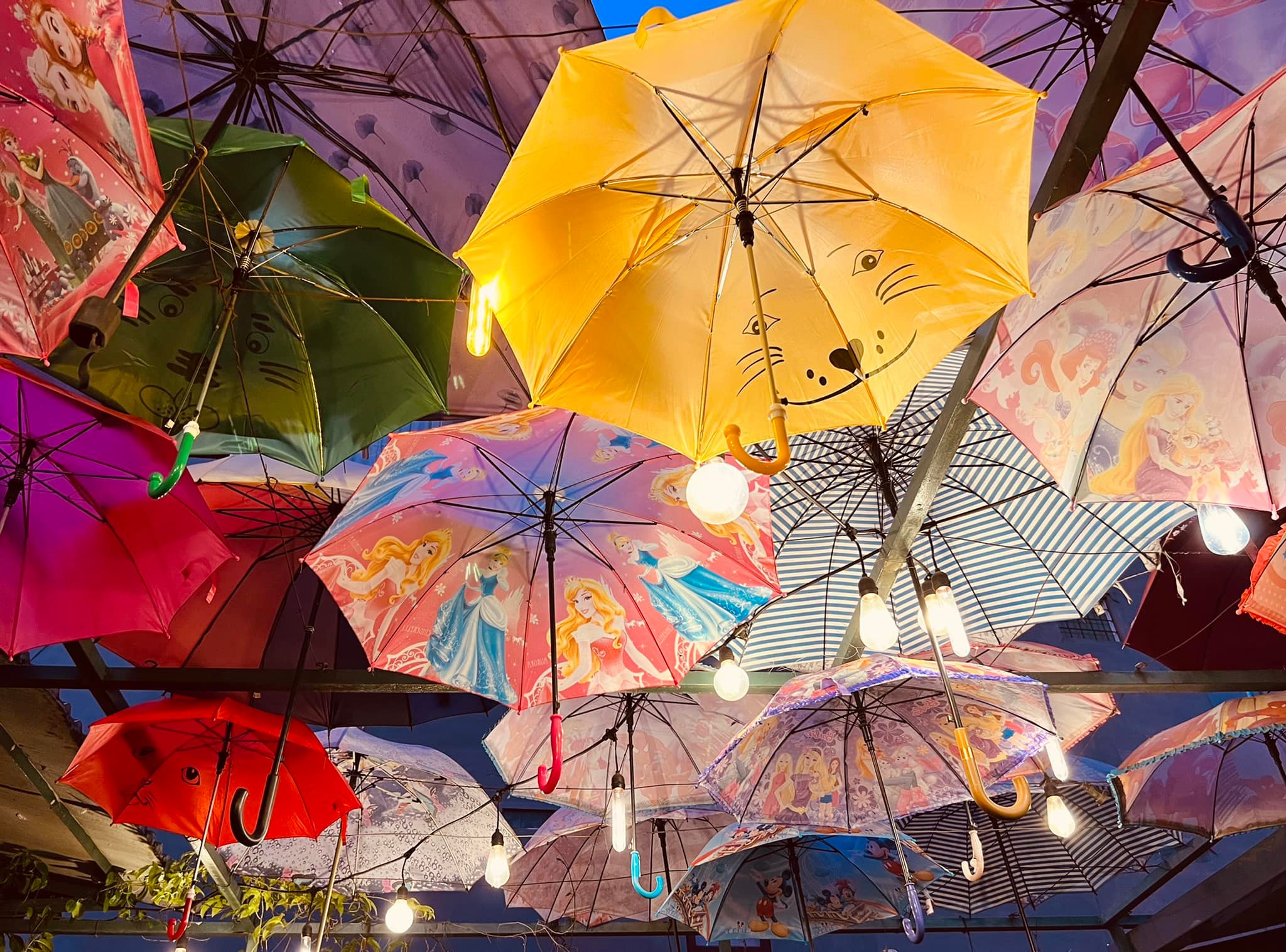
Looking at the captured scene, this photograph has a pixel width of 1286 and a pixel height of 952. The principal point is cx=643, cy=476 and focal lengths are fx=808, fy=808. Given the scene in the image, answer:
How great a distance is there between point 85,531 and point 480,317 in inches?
100.0

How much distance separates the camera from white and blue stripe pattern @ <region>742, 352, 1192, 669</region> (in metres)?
4.27

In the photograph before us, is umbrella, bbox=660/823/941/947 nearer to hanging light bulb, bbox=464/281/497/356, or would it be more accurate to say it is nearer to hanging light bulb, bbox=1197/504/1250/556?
hanging light bulb, bbox=1197/504/1250/556

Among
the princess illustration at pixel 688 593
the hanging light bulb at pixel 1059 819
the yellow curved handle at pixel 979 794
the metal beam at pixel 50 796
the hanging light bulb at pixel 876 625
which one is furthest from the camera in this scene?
the metal beam at pixel 50 796

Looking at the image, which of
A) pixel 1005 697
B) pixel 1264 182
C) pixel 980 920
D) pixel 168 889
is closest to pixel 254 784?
pixel 168 889

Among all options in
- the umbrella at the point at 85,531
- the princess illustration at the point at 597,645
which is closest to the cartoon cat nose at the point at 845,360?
the princess illustration at the point at 597,645

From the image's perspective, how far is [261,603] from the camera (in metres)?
4.85

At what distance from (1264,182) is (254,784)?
5640 millimetres

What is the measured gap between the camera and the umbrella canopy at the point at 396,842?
5.94 m

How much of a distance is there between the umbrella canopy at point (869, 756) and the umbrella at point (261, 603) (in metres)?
2.48

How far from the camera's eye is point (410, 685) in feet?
15.1

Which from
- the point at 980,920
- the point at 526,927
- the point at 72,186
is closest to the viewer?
the point at 72,186

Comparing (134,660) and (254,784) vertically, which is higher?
(134,660)

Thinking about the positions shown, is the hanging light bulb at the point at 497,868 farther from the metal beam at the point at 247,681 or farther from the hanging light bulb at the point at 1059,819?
the hanging light bulb at the point at 1059,819

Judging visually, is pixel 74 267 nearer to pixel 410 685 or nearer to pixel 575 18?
pixel 575 18
